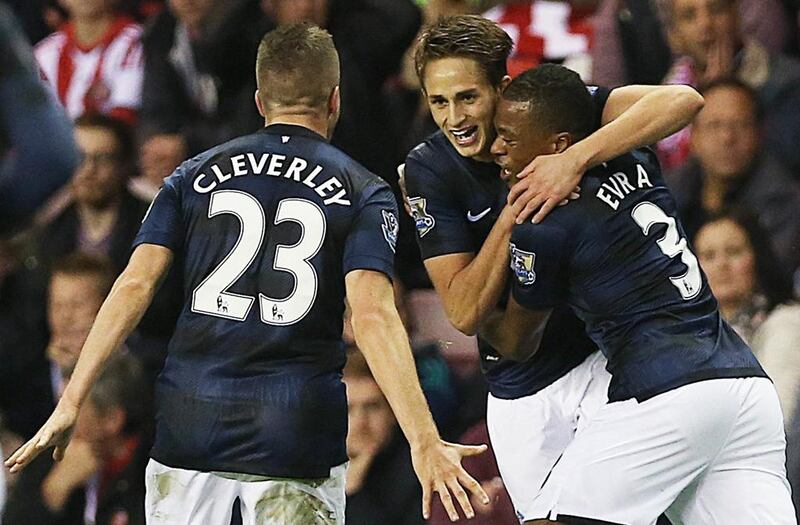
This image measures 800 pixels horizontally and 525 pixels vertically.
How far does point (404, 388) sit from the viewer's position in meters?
4.40

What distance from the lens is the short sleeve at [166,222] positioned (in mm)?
4902

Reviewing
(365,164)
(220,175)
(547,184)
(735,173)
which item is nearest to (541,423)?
(547,184)

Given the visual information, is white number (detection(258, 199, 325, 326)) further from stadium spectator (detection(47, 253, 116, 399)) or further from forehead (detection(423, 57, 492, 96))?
stadium spectator (detection(47, 253, 116, 399))

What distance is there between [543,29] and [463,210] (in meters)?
3.34

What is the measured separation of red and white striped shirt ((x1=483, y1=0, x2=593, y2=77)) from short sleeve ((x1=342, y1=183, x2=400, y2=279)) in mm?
3416

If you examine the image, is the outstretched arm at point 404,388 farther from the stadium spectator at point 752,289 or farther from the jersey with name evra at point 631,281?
the stadium spectator at point 752,289

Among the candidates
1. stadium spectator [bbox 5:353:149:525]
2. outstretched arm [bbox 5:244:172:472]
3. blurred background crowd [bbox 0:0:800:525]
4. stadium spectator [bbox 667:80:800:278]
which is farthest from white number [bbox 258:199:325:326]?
stadium spectator [bbox 667:80:800:278]

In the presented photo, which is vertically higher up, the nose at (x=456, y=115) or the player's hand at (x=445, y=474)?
the nose at (x=456, y=115)

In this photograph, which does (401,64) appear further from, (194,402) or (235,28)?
(194,402)

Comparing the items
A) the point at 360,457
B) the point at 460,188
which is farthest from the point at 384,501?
the point at 460,188

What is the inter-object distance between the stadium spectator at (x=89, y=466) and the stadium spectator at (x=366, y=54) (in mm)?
1602

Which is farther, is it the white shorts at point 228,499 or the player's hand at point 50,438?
the white shorts at point 228,499

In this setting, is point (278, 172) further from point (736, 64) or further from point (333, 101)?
point (736, 64)

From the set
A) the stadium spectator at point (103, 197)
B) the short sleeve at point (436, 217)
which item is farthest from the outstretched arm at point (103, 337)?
the stadium spectator at point (103, 197)
